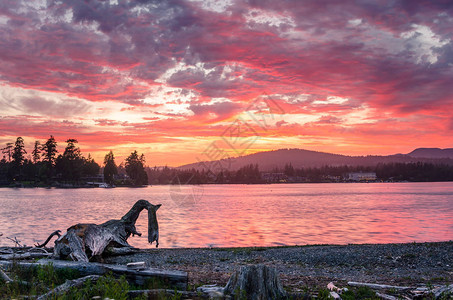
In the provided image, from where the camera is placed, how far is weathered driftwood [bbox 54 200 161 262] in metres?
16.6

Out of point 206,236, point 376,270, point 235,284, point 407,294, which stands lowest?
point 206,236

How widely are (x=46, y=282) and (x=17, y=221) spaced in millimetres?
50080

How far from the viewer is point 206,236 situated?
40.8 m

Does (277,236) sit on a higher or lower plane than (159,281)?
lower

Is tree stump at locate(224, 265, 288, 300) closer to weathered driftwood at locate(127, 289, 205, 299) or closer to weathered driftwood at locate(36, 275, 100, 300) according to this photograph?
weathered driftwood at locate(127, 289, 205, 299)

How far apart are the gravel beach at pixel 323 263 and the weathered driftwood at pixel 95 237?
129 cm

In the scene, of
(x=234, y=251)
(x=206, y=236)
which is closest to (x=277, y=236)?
(x=206, y=236)

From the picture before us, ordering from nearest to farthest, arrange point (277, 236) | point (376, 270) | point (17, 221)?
point (376, 270), point (277, 236), point (17, 221)

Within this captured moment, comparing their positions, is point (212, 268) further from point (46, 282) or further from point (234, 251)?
point (46, 282)

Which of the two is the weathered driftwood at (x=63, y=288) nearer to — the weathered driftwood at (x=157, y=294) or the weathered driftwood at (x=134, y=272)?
the weathered driftwood at (x=134, y=272)

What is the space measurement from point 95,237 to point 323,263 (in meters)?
12.7

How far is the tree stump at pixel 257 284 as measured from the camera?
27.6ft

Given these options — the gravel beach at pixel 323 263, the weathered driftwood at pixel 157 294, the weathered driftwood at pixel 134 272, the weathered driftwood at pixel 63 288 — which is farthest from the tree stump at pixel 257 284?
the gravel beach at pixel 323 263

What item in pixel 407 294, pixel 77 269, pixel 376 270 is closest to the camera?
pixel 407 294
